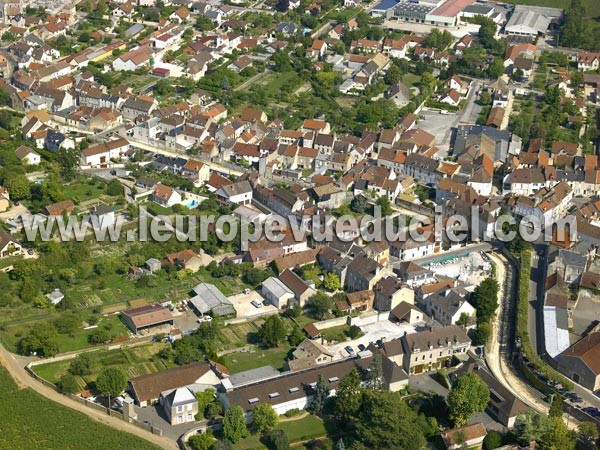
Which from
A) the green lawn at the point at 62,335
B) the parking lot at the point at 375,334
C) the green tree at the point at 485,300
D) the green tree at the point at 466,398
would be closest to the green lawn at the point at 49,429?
the green lawn at the point at 62,335

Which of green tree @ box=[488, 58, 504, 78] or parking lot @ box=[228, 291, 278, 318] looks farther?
green tree @ box=[488, 58, 504, 78]

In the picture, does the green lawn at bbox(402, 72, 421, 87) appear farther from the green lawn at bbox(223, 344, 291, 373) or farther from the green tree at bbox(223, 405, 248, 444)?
the green tree at bbox(223, 405, 248, 444)

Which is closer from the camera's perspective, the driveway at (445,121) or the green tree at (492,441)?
the green tree at (492,441)

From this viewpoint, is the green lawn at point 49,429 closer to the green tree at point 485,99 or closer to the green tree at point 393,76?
the green tree at point 485,99

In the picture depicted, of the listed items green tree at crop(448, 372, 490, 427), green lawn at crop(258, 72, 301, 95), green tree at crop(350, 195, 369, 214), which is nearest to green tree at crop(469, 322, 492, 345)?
green tree at crop(448, 372, 490, 427)

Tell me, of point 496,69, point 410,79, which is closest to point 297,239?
point 410,79

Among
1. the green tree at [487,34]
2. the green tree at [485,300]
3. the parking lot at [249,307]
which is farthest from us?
the green tree at [487,34]

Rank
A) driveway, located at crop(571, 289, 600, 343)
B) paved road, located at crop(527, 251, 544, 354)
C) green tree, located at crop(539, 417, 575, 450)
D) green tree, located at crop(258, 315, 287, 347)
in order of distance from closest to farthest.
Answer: green tree, located at crop(539, 417, 575, 450)
green tree, located at crop(258, 315, 287, 347)
paved road, located at crop(527, 251, 544, 354)
driveway, located at crop(571, 289, 600, 343)
